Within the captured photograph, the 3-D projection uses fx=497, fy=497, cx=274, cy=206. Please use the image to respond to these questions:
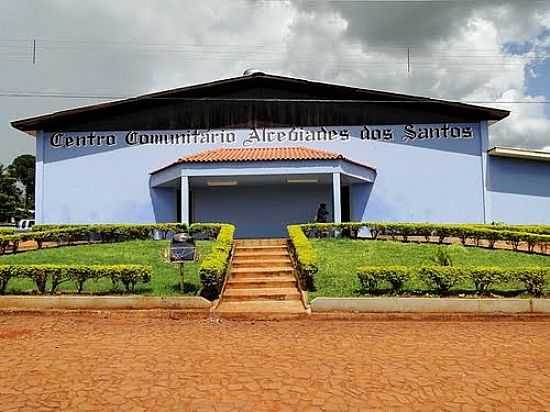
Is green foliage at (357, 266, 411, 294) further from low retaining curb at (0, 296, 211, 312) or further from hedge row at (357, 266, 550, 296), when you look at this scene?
low retaining curb at (0, 296, 211, 312)

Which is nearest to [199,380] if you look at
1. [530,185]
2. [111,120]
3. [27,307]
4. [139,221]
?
[27,307]

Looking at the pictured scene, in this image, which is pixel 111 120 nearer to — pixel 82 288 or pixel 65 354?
pixel 82 288

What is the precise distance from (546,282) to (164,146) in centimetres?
1356

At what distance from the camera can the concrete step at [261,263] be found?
452 inches

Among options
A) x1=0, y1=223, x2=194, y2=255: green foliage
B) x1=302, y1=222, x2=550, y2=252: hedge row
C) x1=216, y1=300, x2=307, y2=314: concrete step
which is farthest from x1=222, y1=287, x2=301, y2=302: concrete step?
x1=0, y1=223, x2=194, y2=255: green foliage

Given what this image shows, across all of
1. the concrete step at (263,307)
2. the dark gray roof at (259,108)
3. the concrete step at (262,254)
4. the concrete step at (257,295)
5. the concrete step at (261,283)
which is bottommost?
the concrete step at (263,307)

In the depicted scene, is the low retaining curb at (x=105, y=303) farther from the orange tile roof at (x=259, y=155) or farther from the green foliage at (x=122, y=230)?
the orange tile roof at (x=259, y=155)

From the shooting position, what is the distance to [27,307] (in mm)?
8750

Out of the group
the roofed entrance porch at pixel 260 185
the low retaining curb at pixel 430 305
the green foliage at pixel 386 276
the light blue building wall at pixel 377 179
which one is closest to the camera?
the low retaining curb at pixel 430 305

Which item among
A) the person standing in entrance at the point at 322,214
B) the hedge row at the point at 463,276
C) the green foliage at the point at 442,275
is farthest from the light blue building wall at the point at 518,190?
the green foliage at the point at 442,275

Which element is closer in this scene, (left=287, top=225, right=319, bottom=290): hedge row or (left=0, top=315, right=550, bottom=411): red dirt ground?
(left=0, top=315, right=550, bottom=411): red dirt ground

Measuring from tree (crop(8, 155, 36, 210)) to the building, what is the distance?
4443 centimetres

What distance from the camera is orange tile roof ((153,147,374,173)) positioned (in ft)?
52.4

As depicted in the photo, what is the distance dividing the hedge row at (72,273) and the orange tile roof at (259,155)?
7145 millimetres
